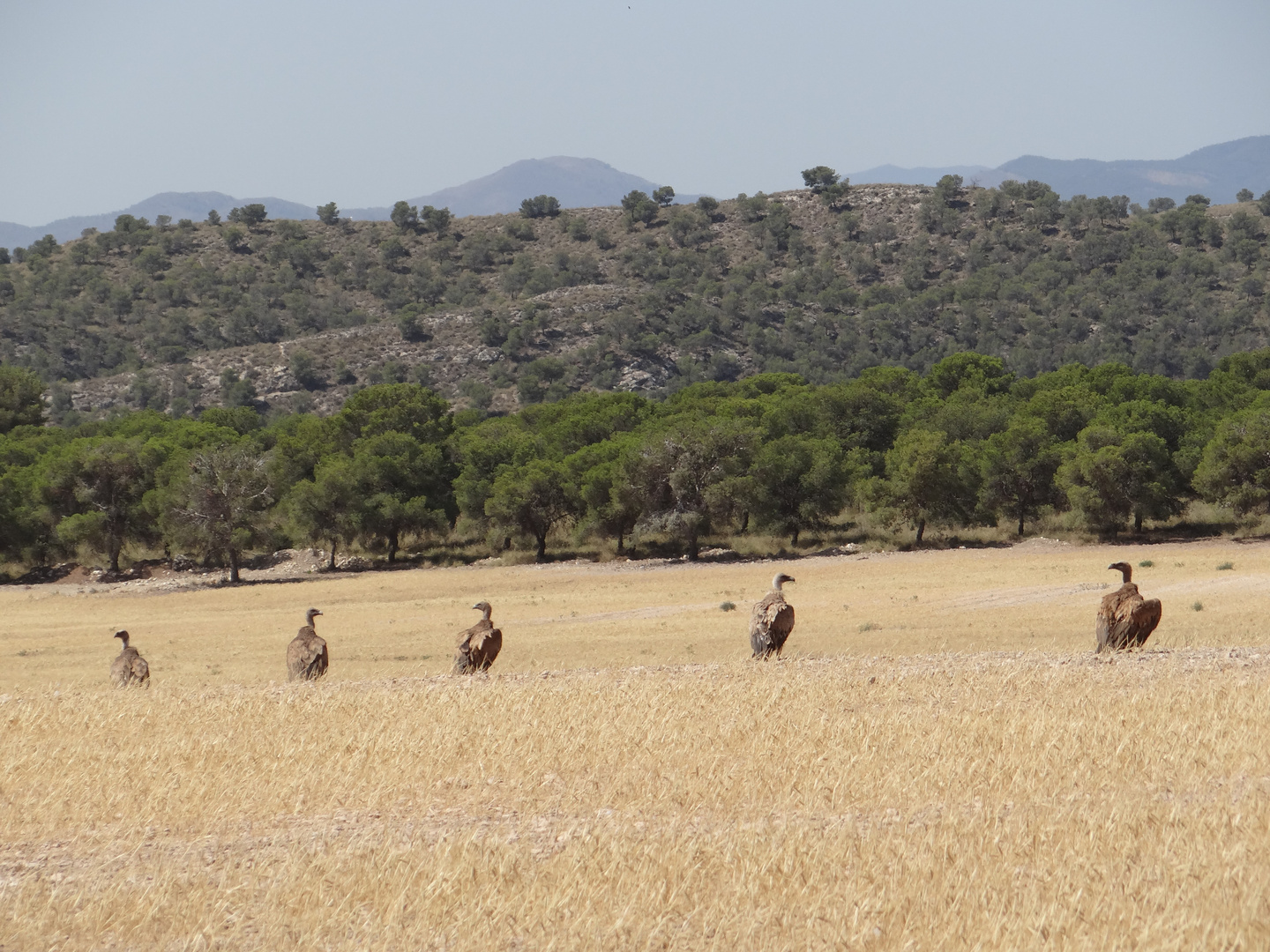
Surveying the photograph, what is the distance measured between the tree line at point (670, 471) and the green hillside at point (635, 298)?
40289 mm

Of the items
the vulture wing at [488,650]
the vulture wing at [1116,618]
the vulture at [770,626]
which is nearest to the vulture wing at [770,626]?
the vulture at [770,626]

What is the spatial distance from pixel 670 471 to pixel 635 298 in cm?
7681

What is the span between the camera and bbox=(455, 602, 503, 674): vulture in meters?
17.6

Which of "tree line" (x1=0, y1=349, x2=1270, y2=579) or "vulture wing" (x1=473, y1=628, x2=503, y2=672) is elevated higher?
"tree line" (x1=0, y1=349, x2=1270, y2=579)

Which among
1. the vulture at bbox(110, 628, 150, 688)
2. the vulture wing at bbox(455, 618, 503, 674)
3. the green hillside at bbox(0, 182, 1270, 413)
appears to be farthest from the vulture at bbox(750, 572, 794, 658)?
the green hillside at bbox(0, 182, 1270, 413)

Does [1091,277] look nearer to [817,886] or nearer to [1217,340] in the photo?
[1217,340]

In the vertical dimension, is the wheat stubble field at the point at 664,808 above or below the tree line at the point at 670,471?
below

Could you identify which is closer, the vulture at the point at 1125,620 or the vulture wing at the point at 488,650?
the vulture at the point at 1125,620

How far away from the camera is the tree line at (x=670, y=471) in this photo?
57969mm

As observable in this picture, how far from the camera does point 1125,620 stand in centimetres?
1636

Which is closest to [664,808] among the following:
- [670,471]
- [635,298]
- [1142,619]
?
[1142,619]

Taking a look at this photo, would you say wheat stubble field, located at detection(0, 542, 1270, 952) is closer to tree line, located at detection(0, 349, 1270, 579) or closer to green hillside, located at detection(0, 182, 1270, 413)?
tree line, located at detection(0, 349, 1270, 579)

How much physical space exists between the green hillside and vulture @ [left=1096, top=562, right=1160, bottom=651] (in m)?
96.0

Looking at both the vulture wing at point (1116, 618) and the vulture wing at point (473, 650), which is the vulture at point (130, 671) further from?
the vulture wing at point (1116, 618)
